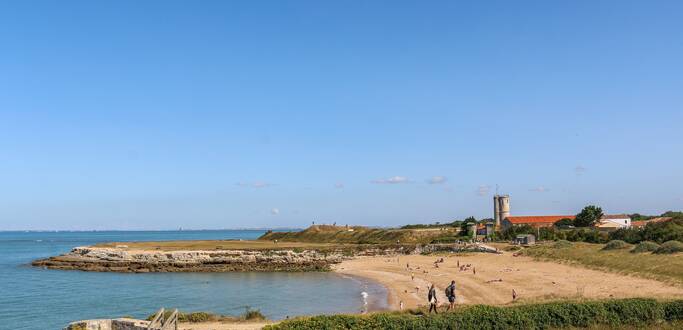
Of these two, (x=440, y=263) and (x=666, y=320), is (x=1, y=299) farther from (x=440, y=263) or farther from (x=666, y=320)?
(x=666, y=320)

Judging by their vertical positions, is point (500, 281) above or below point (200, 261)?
above

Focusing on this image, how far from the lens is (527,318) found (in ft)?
Answer: 66.9

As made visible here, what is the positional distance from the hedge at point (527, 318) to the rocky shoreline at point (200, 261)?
1710 inches

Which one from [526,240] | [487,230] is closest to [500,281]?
[526,240]

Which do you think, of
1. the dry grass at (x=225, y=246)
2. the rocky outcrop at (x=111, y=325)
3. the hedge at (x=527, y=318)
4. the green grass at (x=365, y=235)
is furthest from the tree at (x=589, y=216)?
the rocky outcrop at (x=111, y=325)

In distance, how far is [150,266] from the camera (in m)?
68.1

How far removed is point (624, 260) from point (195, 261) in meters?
50.5

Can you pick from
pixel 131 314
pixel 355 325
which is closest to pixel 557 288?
pixel 355 325

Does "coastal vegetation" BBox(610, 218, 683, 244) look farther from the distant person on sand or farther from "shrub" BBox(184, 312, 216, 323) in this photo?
"shrub" BBox(184, 312, 216, 323)

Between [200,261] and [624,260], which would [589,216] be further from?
[200,261]

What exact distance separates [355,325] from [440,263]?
1633 inches

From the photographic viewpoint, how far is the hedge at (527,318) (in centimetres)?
1988

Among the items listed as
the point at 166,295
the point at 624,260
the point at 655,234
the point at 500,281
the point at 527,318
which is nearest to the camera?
the point at 527,318

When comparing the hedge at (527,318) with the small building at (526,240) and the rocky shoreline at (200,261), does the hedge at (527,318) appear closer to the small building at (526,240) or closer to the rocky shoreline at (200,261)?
the rocky shoreline at (200,261)
